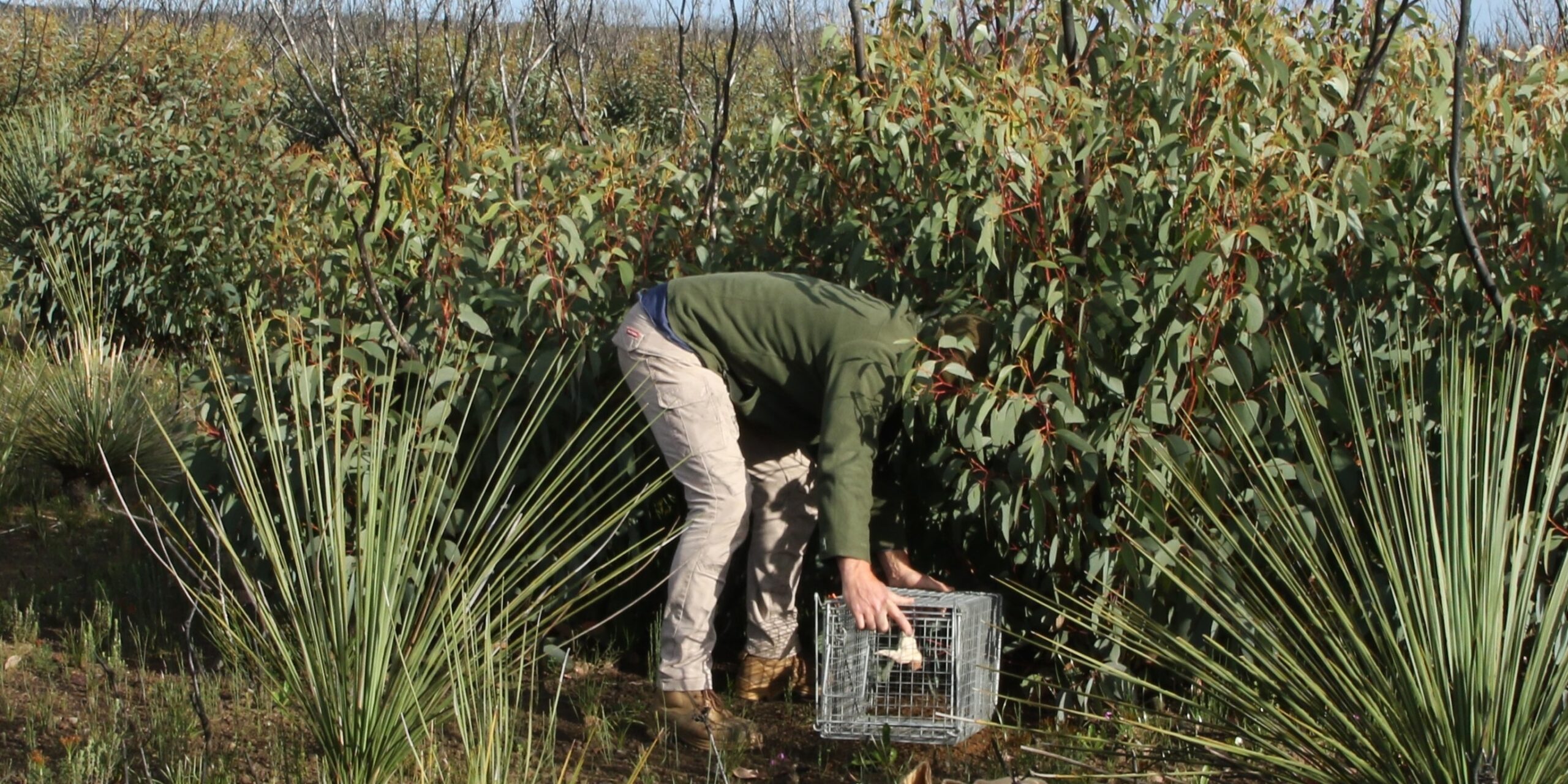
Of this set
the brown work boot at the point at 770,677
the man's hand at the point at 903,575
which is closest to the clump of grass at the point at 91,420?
the brown work boot at the point at 770,677

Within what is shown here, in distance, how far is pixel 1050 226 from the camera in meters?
3.30

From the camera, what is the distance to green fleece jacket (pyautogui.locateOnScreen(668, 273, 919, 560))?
317 cm

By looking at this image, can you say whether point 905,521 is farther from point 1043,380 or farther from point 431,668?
point 431,668

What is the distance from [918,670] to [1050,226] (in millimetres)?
1111

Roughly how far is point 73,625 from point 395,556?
226 cm

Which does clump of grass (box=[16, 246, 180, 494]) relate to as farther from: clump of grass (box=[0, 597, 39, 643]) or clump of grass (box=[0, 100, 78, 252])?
clump of grass (box=[0, 100, 78, 252])

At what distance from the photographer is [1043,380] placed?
330 centimetres

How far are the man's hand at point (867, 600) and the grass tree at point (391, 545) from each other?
0.42 m

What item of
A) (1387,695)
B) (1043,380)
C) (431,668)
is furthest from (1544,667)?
(431,668)

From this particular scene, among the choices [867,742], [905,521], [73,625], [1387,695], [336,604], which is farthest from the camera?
[73,625]

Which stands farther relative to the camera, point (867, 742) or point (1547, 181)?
point (867, 742)

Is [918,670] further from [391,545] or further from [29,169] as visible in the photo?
[29,169]

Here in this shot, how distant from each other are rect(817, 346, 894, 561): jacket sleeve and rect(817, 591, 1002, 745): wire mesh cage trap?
0.83 feet

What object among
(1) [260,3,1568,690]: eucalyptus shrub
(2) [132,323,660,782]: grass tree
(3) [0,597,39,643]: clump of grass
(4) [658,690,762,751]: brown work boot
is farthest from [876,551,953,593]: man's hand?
(3) [0,597,39,643]: clump of grass
